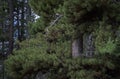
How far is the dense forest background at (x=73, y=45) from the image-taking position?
6637 mm

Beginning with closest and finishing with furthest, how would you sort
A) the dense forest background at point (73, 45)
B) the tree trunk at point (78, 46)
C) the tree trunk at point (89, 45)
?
the dense forest background at point (73, 45) < the tree trunk at point (89, 45) < the tree trunk at point (78, 46)

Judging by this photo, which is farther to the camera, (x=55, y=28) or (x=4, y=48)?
(x=4, y=48)

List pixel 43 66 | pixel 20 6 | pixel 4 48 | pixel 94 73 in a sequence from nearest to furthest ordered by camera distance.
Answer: pixel 94 73 < pixel 43 66 < pixel 4 48 < pixel 20 6

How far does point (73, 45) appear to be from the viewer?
755 centimetres

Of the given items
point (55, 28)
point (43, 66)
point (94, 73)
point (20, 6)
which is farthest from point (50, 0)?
point (20, 6)

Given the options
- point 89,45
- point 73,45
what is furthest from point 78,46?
point 89,45

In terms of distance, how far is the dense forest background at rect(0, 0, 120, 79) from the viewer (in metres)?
6.64

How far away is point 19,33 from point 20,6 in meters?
1.89

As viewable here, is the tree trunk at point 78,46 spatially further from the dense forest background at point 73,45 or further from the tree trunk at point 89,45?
the tree trunk at point 89,45

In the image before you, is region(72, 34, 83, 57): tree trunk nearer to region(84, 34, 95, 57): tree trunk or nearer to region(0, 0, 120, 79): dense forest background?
region(0, 0, 120, 79): dense forest background

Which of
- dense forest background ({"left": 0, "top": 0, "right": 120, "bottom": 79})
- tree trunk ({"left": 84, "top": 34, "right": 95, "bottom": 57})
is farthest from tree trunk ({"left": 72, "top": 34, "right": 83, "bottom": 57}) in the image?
tree trunk ({"left": 84, "top": 34, "right": 95, "bottom": 57})

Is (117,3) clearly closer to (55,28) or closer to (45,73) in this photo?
(55,28)

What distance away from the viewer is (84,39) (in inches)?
293

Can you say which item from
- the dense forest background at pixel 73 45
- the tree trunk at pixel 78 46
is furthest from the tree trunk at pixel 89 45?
the tree trunk at pixel 78 46
